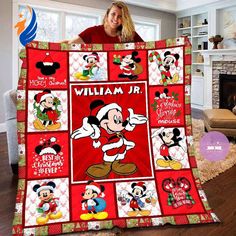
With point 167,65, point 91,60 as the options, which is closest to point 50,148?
point 91,60

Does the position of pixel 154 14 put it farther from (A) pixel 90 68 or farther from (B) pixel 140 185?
(B) pixel 140 185

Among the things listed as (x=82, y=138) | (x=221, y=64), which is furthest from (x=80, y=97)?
(x=221, y=64)

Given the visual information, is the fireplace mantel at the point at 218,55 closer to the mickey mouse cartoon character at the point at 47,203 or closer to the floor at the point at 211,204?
the floor at the point at 211,204

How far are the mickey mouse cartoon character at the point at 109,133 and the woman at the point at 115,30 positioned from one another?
64 cm

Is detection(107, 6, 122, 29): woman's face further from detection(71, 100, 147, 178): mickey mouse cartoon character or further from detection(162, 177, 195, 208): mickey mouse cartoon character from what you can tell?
detection(162, 177, 195, 208): mickey mouse cartoon character

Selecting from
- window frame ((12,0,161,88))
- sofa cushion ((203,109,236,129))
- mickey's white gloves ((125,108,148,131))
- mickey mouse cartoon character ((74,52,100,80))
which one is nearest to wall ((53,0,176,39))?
window frame ((12,0,161,88))

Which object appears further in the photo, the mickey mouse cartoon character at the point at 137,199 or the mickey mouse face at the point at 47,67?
the mickey mouse face at the point at 47,67

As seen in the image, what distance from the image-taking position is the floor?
1.59 m

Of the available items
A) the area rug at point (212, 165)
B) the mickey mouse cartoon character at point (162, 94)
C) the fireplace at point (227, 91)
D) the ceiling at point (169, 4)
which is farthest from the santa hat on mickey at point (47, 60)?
the fireplace at point (227, 91)

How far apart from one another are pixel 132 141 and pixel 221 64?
16.2ft

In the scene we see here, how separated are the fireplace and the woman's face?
4.36 m

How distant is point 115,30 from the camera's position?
2.30 metres

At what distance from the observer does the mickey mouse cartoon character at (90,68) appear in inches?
77.2

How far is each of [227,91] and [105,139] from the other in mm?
4972
